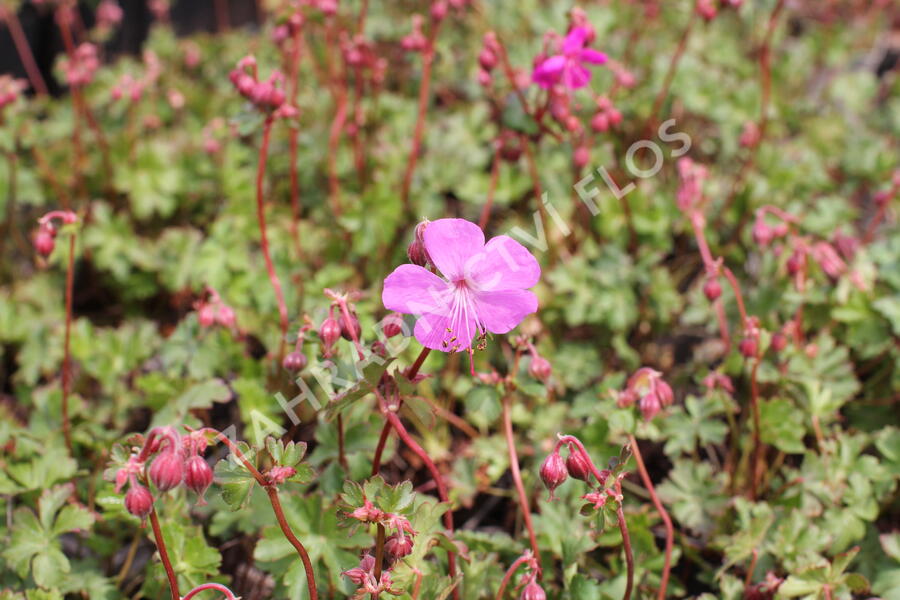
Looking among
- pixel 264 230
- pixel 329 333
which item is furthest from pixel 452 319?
pixel 264 230

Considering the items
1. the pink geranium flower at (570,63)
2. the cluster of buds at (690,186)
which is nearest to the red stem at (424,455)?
the pink geranium flower at (570,63)

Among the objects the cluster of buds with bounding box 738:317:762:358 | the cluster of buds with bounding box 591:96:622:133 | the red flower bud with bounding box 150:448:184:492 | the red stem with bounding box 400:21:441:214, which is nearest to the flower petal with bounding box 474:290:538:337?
the red flower bud with bounding box 150:448:184:492

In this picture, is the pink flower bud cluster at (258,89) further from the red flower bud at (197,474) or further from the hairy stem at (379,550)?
the hairy stem at (379,550)

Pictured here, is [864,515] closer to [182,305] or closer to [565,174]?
[565,174]

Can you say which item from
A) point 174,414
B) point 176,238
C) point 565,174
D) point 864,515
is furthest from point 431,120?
point 864,515

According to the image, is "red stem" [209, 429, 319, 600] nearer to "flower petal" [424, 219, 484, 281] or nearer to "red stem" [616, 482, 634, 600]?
"flower petal" [424, 219, 484, 281]

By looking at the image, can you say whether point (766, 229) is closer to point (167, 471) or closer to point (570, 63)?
point (570, 63)
